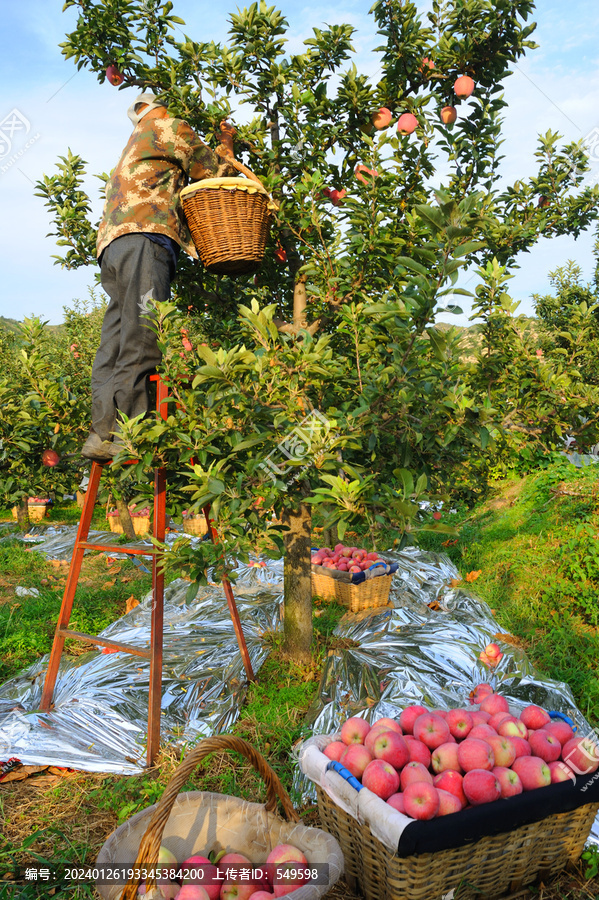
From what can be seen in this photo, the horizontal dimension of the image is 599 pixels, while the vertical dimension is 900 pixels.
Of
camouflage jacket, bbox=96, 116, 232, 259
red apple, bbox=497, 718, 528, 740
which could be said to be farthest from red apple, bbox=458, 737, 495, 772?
camouflage jacket, bbox=96, 116, 232, 259

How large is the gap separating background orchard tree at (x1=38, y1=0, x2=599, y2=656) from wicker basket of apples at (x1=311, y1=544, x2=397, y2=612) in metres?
0.98

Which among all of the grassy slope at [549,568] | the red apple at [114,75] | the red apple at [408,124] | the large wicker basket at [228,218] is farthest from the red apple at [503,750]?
the red apple at [114,75]

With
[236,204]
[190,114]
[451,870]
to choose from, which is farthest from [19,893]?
[190,114]

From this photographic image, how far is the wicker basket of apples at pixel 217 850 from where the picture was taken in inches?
53.3

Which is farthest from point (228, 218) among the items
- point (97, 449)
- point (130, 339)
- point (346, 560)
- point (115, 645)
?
point (346, 560)

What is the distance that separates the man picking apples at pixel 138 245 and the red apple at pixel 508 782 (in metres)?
2.03

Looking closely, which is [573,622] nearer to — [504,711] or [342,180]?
[504,711]

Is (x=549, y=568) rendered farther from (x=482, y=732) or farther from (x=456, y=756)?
(x=456, y=756)

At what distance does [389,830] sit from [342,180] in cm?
323

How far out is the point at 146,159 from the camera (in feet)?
9.32

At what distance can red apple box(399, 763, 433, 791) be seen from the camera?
Answer: 1757mm

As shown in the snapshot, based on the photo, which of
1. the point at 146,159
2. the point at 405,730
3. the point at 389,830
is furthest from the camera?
the point at 146,159

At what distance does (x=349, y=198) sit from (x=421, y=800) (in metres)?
2.52

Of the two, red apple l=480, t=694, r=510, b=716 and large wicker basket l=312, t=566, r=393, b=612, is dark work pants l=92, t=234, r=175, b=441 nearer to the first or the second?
red apple l=480, t=694, r=510, b=716
